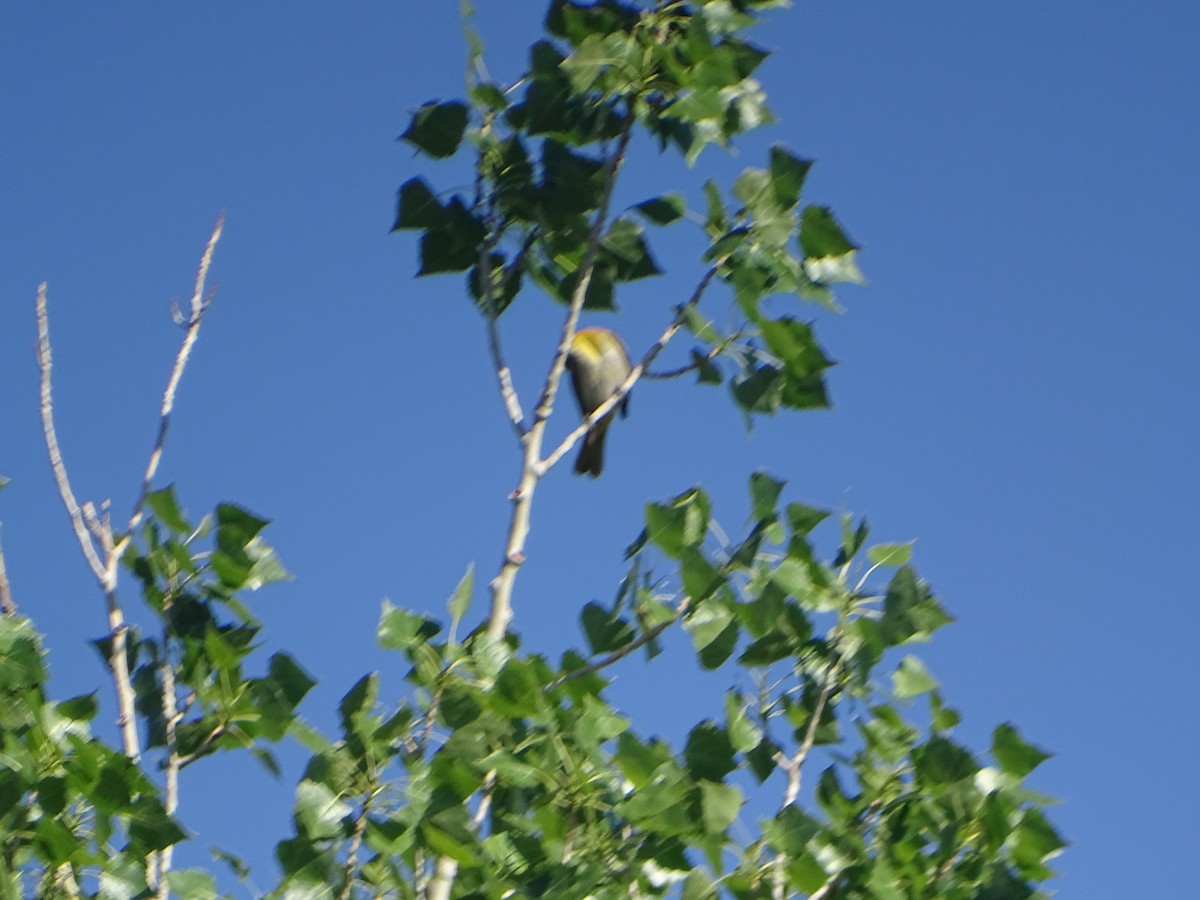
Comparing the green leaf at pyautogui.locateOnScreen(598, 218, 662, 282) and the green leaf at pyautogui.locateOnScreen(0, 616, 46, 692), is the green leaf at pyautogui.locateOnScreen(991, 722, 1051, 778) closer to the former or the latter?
the green leaf at pyautogui.locateOnScreen(598, 218, 662, 282)

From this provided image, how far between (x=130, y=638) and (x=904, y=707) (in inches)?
57.9

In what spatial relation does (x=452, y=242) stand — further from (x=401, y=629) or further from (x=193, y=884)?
(x=193, y=884)

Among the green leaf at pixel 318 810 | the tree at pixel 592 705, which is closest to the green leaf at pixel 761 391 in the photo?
the tree at pixel 592 705

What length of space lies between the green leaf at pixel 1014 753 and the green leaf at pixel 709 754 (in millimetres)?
536

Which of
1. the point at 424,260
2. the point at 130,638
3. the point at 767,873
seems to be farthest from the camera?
the point at 424,260

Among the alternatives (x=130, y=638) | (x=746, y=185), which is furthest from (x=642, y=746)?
(x=746, y=185)

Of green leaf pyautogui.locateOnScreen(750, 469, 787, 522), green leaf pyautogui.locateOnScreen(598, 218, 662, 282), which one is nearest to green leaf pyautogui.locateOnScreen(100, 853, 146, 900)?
green leaf pyautogui.locateOnScreen(750, 469, 787, 522)

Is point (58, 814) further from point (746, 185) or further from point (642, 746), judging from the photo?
point (746, 185)

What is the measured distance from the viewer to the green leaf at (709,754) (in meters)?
2.70

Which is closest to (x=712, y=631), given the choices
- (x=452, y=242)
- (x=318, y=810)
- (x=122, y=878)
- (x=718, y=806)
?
(x=718, y=806)

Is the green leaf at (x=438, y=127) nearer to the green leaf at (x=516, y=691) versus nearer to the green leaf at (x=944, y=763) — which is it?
the green leaf at (x=516, y=691)

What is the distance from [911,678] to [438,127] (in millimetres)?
1483

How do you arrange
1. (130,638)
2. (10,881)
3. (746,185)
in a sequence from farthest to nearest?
(746,185) < (130,638) < (10,881)

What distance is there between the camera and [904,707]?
2996mm
